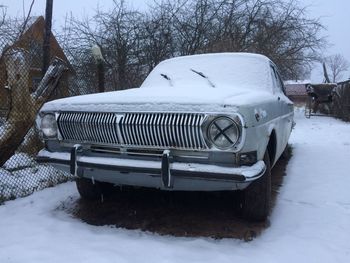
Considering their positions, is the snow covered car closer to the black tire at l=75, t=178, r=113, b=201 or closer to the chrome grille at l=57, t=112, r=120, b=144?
the chrome grille at l=57, t=112, r=120, b=144

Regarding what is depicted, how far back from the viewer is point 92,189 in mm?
4789

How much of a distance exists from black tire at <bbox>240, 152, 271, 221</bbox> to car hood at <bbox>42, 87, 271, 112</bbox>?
0.71 m

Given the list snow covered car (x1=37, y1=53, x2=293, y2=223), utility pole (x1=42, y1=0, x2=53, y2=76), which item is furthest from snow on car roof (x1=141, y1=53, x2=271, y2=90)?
utility pole (x1=42, y1=0, x2=53, y2=76)

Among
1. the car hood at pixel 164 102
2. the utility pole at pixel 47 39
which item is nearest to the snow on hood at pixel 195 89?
the car hood at pixel 164 102

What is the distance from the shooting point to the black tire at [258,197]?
3910mm

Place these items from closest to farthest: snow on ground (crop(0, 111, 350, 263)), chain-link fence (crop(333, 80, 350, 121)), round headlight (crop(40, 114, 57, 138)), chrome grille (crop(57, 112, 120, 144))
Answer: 1. snow on ground (crop(0, 111, 350, 263))
2. chrome grille (crop(57, 112, 120, 144))
3. round headlight (crop(40, 114, 57, 138))
4. chain-link fence (crop(333, 80, 350, 121))

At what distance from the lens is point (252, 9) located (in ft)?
58.0

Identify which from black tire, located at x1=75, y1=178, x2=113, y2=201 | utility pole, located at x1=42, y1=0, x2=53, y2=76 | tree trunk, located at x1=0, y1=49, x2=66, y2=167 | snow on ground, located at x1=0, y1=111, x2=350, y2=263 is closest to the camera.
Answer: snow on ground, located at x1=0, y1=111, x2=350, y2=263

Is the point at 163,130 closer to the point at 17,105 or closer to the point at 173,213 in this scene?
the point at 173,213

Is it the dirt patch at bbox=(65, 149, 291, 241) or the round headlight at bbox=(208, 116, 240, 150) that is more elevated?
the round headlight at bbox=(208, 116, 240, 150)

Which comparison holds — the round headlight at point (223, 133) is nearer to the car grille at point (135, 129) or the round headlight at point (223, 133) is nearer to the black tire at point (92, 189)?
the car grille at point (135, 129)

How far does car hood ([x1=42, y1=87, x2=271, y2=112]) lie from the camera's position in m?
3.48

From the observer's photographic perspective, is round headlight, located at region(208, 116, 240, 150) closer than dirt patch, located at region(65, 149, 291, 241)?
Yes

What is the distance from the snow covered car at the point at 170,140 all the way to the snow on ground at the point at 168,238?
1.46ft
